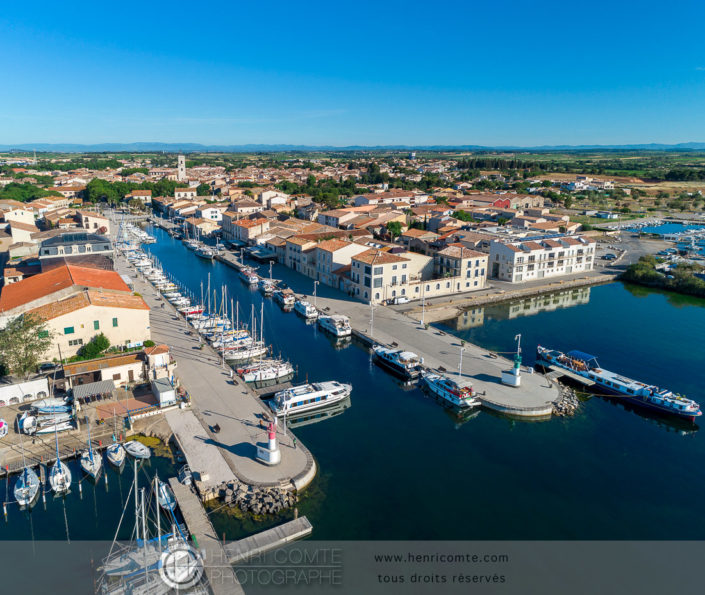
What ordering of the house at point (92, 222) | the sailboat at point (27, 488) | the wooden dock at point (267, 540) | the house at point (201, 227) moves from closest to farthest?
the wooden dock at point (267, 540), the sailboat at point (27, 488), the house at point (92, 222), the house at point (201, 227)

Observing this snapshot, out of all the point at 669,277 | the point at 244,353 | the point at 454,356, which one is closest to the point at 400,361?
the point at 454,356

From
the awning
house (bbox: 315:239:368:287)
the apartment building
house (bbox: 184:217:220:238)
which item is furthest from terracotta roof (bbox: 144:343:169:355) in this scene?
house (bbox: 184:217:220:238)

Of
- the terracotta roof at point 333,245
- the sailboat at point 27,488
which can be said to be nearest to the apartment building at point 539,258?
the terracotta roof at point 333,245

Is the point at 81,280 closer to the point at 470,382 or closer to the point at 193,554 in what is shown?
the point at 193,554

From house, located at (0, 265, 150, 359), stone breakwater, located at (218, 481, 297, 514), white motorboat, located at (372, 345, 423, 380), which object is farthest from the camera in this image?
white motorboat, located at (372, 345, 423, 380)

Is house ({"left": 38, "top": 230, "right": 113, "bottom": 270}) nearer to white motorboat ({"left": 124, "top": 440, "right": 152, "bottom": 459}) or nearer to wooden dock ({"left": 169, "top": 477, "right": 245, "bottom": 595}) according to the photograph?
white motorboat ({"left": 124, "top": 440, "right": 152, "bottom": 459})

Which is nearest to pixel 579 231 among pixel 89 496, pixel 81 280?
pixel 81 280

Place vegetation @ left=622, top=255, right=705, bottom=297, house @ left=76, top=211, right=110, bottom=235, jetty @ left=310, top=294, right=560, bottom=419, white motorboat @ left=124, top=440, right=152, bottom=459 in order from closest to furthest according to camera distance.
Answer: white motorboat @ left=124, top=440, right=152, bottom=459 → jetty @ left=310, top=294, right=560, bottom=419 → vegetation @ left=622, top=255, right=705, bottom=297 → house @ left=76, top=211, right=110, bottom=235

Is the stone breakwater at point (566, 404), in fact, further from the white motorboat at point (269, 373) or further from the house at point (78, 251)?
the house at point (78, 251)
